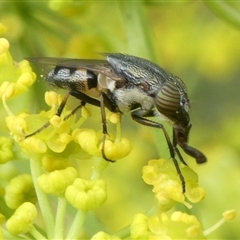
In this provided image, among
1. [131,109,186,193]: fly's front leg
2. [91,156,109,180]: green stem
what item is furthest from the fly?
[91,156,109,180]: green stem

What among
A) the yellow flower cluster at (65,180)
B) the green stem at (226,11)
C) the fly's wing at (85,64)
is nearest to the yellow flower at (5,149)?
the yellow flower cluster at (65,180)

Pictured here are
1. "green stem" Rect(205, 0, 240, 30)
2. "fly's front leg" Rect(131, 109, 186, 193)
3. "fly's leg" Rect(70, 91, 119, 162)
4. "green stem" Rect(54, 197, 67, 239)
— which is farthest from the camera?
"green stem" Rect(205, 0, 240, 30)

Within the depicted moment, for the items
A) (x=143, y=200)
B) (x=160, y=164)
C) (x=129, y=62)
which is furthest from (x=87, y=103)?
(x=143, y=200)

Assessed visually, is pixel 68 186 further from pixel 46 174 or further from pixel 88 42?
pixel 88 42

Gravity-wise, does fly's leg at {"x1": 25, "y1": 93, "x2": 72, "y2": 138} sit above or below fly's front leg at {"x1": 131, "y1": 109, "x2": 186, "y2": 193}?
above

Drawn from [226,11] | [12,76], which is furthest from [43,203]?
[226,11]

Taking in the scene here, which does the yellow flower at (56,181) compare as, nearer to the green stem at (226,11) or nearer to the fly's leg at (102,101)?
the fly's leg at (102,101)

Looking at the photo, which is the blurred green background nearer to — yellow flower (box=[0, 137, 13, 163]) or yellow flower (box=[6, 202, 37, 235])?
yellow flower (box=[0, 137, 13, 163])
